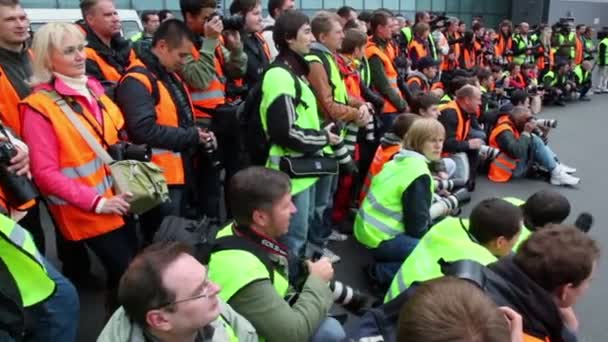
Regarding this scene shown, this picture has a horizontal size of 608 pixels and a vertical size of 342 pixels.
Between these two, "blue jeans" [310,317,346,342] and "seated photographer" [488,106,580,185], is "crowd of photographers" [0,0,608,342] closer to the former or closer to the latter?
"blue jeans" [310,317,346,342]

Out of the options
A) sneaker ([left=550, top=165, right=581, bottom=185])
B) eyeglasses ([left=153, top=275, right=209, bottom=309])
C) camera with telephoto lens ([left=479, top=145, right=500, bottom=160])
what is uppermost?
eyeglasses ([left=153, top=275, right=209, bottom=309])

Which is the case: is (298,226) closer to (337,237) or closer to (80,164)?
(337,237)

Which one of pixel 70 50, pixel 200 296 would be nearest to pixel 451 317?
pixel 200 296

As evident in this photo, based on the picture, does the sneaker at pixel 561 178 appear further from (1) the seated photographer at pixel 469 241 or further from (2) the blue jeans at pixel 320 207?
(1) the seated photographer at pixel 469 241

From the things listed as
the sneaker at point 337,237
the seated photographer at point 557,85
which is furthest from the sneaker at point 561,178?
the seated photographer at point 557,85

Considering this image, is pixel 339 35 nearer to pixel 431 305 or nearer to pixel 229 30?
pixel 229 30

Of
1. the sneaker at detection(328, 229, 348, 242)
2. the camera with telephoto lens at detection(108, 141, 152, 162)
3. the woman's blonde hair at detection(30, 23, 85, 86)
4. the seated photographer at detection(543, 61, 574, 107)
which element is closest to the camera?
the woman's blonde hair at detection(30, 23, 85, 86)

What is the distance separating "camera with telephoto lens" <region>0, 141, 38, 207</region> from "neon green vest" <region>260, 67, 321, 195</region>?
1.34 meters

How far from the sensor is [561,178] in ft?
18.3

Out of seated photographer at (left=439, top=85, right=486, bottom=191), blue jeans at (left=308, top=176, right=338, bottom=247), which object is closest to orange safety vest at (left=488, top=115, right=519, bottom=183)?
seated photographer at (left=439, top=85, right=486, bottom=191)

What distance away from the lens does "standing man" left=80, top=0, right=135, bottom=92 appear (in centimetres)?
310

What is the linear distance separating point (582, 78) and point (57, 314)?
11958 millimetres

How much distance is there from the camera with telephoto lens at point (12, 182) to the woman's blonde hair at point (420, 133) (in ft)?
7.73

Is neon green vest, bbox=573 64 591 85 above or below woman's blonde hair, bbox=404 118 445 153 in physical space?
below
